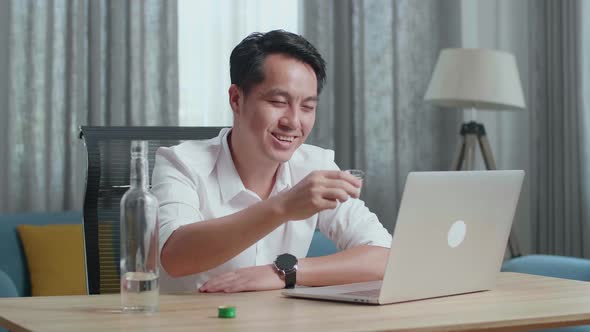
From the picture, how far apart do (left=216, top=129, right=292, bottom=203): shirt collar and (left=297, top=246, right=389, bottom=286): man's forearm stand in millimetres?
246

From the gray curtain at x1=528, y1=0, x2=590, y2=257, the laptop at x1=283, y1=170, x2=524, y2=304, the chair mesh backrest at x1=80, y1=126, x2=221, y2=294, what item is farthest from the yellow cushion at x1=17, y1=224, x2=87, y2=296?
the gray curtain at x1=528, y1=0, x2=590, y2=257

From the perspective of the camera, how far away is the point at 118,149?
7.02 ft

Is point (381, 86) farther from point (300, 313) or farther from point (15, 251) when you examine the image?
point (300, 313)

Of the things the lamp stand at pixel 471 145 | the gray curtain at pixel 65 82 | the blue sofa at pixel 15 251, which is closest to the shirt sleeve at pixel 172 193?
the blue sofa at pixel 15 251

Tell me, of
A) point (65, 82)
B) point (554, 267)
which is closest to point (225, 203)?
point (554, 267)

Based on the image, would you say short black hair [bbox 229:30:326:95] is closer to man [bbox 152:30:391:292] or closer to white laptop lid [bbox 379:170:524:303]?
man [bbox 152:30:391:292]

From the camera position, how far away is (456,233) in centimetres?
155

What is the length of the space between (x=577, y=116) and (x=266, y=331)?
372 cm

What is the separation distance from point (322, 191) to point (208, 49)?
2.76m

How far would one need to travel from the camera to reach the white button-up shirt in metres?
1.89

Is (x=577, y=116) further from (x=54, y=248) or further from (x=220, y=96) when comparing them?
(x=54, y=248)

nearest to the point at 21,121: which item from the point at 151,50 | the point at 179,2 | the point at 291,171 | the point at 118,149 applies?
the point at 151,50

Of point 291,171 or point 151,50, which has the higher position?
point 151,50

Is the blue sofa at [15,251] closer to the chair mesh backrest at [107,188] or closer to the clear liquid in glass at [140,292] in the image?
the chair mesh backrest at [107,188]
